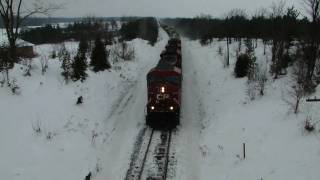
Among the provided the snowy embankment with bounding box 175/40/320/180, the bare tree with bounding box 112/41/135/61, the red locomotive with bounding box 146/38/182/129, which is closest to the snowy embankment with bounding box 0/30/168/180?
the red locomotive with bounding box 146/38/182/129

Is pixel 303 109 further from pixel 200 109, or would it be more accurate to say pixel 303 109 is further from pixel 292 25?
pixel 292 25

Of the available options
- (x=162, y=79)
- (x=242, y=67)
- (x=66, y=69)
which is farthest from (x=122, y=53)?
(x=162, y=79)

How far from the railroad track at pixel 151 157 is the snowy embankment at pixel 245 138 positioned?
68 cm

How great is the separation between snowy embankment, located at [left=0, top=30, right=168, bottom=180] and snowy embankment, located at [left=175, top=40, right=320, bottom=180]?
3.20m

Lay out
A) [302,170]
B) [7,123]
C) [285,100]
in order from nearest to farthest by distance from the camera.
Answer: [302,170], [7,123], [285,100]

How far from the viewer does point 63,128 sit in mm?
19094

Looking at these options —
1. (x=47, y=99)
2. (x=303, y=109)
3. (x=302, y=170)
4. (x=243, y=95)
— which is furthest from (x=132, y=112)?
(x=302, y=170)

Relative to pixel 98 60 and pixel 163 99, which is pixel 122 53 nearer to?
pixel 98 60

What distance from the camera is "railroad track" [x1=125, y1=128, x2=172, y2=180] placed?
15734 mm

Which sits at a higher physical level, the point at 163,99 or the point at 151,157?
the point at 163,99

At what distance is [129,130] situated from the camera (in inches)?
843

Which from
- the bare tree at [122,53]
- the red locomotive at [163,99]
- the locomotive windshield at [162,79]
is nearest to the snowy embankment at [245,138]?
the red locomotive at [163,99]

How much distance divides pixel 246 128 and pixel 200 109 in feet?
22.1

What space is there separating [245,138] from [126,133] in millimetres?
6624
